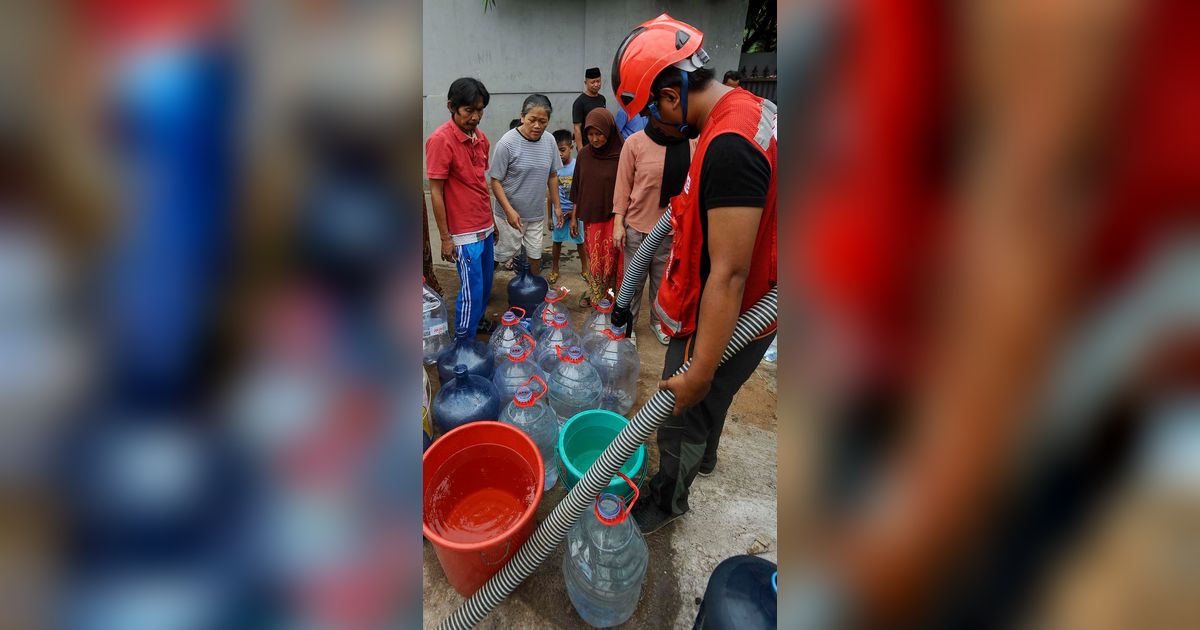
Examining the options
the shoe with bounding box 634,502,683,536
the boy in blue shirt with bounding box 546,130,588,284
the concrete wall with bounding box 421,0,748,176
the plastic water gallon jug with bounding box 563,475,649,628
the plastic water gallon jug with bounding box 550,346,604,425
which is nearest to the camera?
the plastic water gallon jug with bounding box 563,475,649,628

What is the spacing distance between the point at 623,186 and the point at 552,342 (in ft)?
4.98

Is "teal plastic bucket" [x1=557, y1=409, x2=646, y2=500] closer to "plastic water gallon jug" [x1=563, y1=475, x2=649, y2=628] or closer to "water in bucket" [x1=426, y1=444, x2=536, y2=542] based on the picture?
"water in bucket" [x1=426, y1=444, x2=536, y2=542]

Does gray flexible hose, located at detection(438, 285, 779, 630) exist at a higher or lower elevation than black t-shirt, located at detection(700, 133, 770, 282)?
lower

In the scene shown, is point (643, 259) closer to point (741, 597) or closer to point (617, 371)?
point (617, 371)

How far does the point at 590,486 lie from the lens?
180 centimetres

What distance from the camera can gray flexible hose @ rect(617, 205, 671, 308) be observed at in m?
2.61

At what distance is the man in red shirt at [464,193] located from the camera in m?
3.63

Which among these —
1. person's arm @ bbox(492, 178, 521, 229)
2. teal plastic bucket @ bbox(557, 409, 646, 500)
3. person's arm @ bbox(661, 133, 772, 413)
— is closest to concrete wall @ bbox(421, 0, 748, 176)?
person's arm @ bbox(492, 178, 521, 229)

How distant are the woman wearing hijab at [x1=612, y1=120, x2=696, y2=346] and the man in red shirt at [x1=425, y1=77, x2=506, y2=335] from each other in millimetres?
1210
